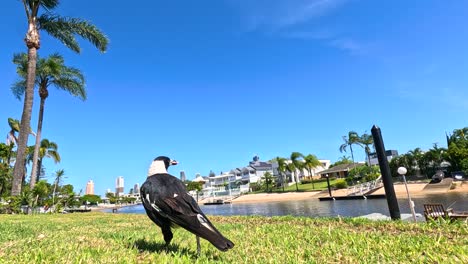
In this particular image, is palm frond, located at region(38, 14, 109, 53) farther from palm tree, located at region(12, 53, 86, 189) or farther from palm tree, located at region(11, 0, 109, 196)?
palm tree, located at region(12, 53, 86, 189)

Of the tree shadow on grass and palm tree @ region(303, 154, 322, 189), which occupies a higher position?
palm tree @ region(303, 154, 322, 189)

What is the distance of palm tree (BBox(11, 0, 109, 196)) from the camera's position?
56.9 feet

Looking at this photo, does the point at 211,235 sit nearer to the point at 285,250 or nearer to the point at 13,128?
the point at 285,250

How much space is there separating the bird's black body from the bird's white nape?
0.89 ft

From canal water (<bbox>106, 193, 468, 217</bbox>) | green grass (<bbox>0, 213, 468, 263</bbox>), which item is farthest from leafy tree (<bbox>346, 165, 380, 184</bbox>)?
green grass (<bbox>0, 213, 468, 263</bbox>)

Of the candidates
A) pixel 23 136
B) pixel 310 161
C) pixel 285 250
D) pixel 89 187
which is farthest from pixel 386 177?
pixel 89 187

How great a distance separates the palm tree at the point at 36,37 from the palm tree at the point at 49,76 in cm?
440

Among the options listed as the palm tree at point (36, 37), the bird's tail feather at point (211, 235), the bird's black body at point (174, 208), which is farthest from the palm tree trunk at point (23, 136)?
the bird's tail feather at point (211, 235)

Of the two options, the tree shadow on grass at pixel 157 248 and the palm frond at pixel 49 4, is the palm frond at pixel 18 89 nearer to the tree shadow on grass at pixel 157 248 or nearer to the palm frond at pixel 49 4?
the palm frond at pixel 49 4

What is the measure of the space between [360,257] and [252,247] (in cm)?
135

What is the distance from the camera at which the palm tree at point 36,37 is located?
17328 millimetres

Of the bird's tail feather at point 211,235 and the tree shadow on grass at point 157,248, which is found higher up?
the bird's tail feather at point 211,235

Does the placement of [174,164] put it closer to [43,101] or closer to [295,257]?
[295,257]

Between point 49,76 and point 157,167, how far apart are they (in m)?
25.2
